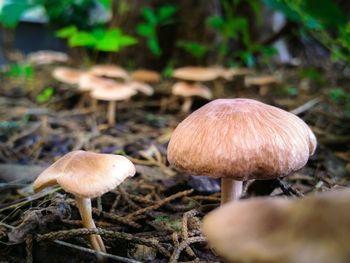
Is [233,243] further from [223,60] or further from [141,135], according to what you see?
[223,60]

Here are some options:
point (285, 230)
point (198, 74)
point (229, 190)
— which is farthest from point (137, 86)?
point (285, 230)

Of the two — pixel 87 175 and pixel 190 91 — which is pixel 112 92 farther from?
pixel 87 175


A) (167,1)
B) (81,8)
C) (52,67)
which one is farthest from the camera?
(81,8)

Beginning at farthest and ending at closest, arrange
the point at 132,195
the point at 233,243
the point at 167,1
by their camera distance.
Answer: the point at 167,1 → the point at 132,195 → the point at 233,243

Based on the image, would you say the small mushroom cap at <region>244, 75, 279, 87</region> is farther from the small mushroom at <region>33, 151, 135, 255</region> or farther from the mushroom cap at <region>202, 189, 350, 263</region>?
the mushroom cap at <region>202, 189, 350, 263</region>

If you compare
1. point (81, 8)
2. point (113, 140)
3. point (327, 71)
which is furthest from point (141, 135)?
point (81, 8)

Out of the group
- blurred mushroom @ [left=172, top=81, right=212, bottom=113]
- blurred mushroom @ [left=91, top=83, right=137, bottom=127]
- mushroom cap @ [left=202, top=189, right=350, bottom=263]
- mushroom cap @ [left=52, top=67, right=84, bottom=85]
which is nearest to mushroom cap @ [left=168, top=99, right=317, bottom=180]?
mushroom cap @ [left=202, top=189, right=350, bottom=263]
